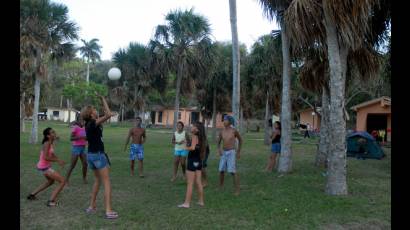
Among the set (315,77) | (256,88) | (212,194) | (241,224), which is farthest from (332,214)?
(256,88)

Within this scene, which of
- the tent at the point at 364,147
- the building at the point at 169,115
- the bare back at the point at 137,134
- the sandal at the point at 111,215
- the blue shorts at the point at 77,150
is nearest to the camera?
the sandal at the point at 111,215

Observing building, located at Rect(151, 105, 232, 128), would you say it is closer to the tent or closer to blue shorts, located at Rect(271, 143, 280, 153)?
the tent

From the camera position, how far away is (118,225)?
18.7 ft

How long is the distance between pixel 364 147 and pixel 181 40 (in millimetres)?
11246

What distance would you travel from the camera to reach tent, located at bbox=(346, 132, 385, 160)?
16750mm

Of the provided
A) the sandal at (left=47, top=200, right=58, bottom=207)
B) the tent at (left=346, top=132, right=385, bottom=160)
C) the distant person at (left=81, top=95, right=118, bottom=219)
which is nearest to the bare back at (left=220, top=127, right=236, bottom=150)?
the distant person at (left=81, top=95, right=118, bottom=219)

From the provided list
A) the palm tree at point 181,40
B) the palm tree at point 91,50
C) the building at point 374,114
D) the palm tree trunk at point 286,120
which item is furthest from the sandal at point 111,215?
the palm tree at point 91,50

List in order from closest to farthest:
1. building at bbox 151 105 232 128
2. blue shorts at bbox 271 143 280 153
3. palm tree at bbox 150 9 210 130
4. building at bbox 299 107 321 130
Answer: blue shorts at bbox 271 143 280 153, palm tree at bbox 150 9 210 130, building at bbox 299 107 321 130, building at bbox 151 105 232 128

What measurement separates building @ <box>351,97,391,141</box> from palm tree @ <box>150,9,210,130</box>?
12.0 metres

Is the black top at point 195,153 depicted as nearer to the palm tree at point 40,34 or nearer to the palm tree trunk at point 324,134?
the palm tree trunk at point 324,134

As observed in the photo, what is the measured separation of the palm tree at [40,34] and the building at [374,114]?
757 inches

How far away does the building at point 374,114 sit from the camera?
84.6 ft
